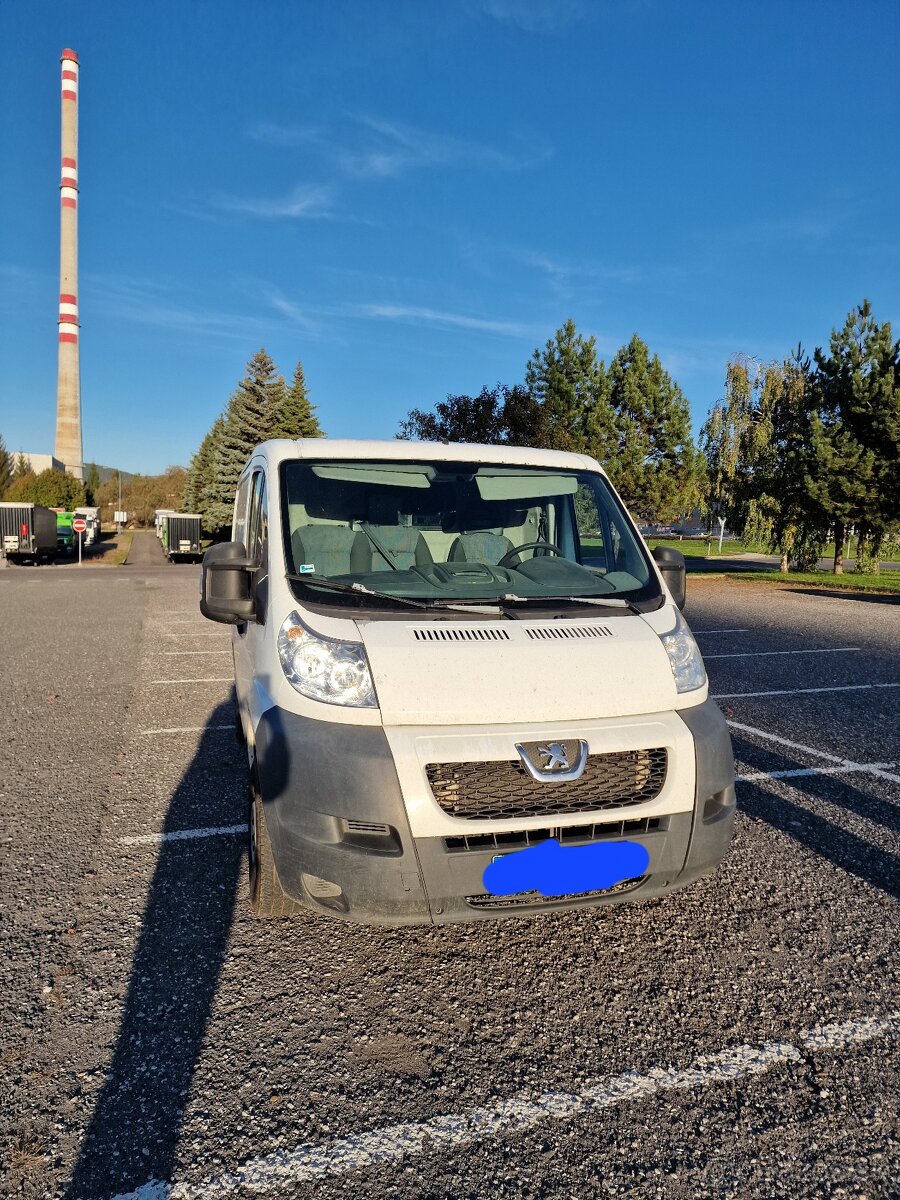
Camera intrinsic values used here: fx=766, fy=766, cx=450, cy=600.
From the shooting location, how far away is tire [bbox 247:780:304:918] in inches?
119

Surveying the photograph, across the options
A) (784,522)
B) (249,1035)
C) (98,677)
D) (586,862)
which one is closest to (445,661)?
(586,862)

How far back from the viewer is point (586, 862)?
8.50 feet

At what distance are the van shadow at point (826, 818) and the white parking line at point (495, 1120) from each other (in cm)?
138

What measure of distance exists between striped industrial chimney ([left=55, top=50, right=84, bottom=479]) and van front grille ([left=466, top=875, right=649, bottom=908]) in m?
71.7

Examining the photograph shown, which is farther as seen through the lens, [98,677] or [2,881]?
[98,677]

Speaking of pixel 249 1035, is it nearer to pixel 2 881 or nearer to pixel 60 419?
pixel 2 881

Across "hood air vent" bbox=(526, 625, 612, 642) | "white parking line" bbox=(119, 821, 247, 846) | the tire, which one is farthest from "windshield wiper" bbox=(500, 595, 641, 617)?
"white parking line" bbox=(119, 821, 247, 846)

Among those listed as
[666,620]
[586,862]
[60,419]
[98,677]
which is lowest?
[98,677]

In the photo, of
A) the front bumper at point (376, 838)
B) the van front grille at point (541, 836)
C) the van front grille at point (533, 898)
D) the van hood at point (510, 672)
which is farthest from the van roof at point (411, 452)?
the van front grille at point (533, 898)

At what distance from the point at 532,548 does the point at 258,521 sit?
55.7 inches

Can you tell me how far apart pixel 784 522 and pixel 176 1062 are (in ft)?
87.4

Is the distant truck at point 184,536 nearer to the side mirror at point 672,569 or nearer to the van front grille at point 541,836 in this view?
the side mirror at point 672,569

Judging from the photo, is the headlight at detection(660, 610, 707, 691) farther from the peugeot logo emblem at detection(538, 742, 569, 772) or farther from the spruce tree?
the spruce tree

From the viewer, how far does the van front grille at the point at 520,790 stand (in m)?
2.55
